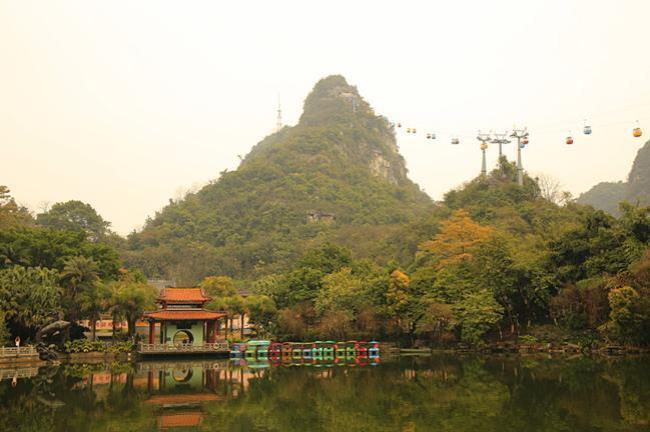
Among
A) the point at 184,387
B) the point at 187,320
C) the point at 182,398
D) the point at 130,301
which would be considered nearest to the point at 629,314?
the point at 184,387

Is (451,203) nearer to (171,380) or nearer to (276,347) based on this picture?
(276,347)

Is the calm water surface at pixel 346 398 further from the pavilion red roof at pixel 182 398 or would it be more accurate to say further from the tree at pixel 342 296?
the tree at pixel 342 296

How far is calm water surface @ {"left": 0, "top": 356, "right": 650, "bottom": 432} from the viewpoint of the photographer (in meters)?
14.8

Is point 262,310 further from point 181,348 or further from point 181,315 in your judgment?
point 181,348

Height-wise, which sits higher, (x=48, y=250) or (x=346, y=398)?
(x=48, y=250)

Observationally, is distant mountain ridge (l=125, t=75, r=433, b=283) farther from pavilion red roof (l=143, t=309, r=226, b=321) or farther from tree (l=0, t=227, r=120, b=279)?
pavilion red roof (l=143, t=309, r=226, b=321)

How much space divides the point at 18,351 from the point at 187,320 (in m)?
9.38

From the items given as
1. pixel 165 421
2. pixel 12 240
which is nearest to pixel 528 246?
pixel 165 421

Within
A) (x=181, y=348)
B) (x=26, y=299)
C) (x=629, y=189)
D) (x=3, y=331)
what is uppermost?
(x=629, y=189)

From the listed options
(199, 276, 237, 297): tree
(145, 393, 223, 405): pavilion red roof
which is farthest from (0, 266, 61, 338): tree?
(199, 276, 237, 297): tree

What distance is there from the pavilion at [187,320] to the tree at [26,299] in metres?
5.63

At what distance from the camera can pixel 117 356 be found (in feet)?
120

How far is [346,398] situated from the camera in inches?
749

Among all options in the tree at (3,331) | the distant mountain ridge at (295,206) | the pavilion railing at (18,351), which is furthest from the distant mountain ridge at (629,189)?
the tree at (3,331)
